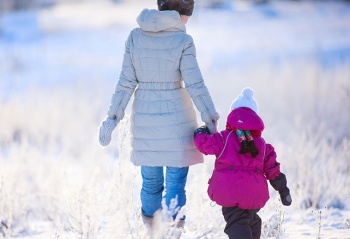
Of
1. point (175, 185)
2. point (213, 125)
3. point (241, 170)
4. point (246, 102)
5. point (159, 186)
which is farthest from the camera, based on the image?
point (159, 186)

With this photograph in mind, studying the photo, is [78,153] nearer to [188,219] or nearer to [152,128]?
[188,219]

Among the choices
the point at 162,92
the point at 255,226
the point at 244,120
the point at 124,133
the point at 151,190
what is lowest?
the point at 255,226

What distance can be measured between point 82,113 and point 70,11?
23425mm

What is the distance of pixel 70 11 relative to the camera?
3098 centimetres

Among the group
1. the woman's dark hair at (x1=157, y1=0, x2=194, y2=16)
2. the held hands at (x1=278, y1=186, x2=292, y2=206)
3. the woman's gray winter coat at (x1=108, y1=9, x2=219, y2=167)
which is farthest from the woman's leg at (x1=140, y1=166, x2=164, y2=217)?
the woman's dark hair at (x1=157, y1=0, x2=194, y2=16)

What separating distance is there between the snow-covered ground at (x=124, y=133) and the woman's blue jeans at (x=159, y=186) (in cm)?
10

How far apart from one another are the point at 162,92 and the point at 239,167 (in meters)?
0.67

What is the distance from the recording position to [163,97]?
143 inches

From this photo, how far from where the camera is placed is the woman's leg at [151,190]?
3.74m

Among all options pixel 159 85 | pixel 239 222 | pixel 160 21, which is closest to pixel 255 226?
pixel 239 222

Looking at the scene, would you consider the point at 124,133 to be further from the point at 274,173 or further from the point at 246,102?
the point at 274,173

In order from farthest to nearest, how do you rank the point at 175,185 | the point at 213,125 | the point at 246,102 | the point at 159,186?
the point at 159,186
the point at 175,185
the point at 213,125
the point at 246,102

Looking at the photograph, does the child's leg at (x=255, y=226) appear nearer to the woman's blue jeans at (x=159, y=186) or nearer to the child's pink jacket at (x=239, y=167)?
the child's pink jacket at (x=239, y=167)

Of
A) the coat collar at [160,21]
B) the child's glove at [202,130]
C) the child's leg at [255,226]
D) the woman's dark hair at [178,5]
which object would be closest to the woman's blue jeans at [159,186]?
the child's glove at [202,130]
